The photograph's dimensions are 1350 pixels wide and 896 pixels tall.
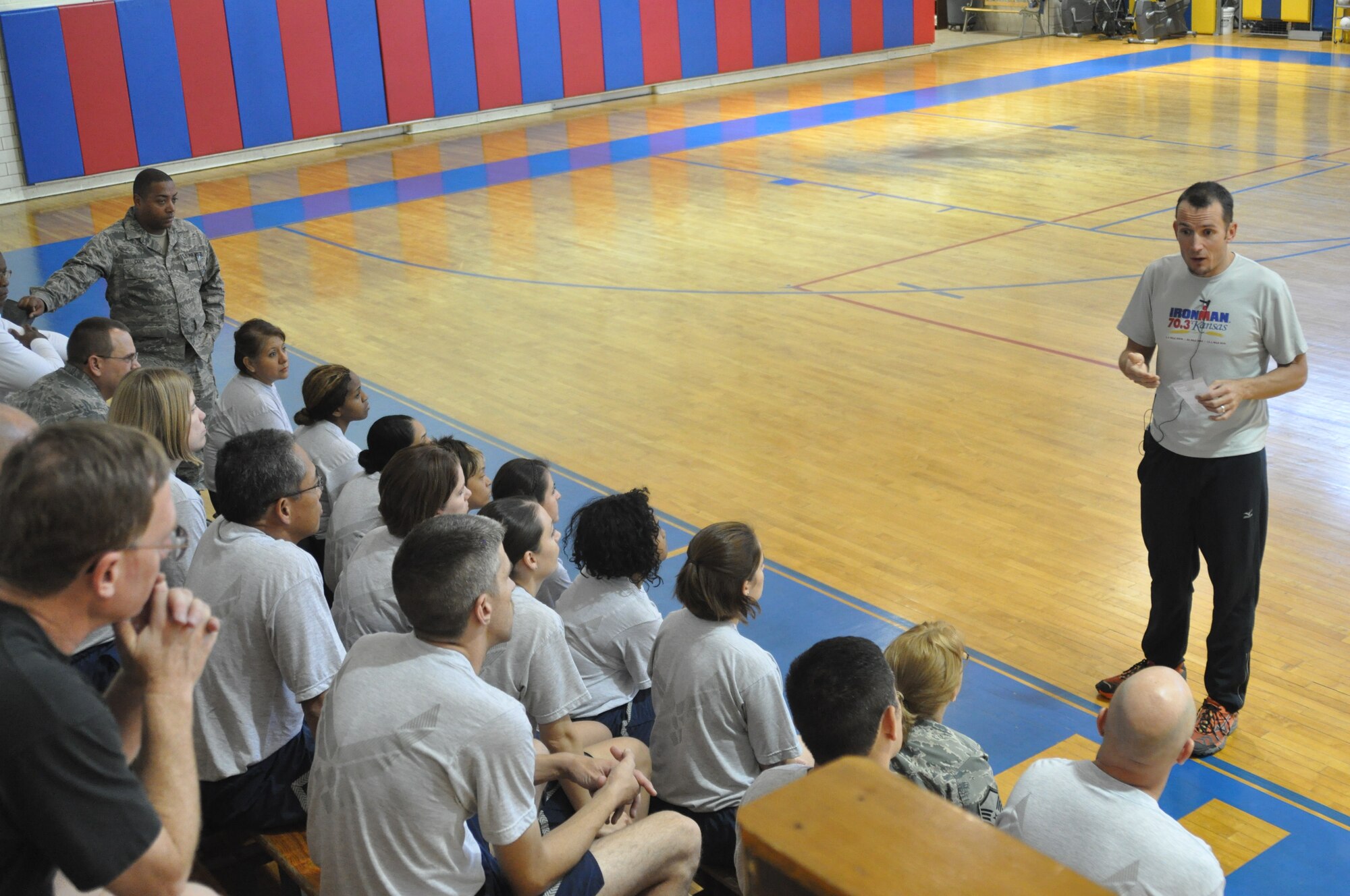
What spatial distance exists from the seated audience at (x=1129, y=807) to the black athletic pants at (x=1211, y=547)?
1712mm

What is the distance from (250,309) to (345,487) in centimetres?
617

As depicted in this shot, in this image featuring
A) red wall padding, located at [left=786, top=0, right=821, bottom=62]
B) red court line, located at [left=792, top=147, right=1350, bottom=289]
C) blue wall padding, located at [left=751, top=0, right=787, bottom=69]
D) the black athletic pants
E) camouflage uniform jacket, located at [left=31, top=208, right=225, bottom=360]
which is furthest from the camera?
red wall padding, located at [left=786, top=0, right=821, bottom=62]

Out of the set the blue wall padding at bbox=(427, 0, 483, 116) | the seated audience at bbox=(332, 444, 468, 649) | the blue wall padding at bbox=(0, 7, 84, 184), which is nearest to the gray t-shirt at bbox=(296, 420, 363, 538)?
the seated audience at bbox=(332, 444, 468, 649)

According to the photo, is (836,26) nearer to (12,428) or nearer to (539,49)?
(539,49)

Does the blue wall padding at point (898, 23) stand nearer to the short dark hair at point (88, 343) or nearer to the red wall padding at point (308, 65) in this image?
the red wall padding at point (308, 65)

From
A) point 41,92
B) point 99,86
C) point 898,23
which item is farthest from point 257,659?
point 898,23

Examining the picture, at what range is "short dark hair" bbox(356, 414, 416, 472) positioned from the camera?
15.5 ft

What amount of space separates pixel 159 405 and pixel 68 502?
2.59m

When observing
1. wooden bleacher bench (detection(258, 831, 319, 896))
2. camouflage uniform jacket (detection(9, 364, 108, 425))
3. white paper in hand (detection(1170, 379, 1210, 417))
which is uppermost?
camouflage uniform jacket (detection(9, 364, 108, 425))

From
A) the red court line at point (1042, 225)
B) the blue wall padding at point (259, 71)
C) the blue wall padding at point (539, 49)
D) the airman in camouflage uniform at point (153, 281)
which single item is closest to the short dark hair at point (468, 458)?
the airman in camouflage uniform at point (153, 281)

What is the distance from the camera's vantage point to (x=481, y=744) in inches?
99.1

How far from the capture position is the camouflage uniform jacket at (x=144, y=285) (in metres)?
6.51

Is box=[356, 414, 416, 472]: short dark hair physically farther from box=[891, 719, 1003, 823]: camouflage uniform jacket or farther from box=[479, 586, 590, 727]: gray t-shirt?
box=[891, 719, 1003, 823]: camouflage uniform jacket

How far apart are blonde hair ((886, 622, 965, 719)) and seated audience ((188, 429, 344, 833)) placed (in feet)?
4.81
